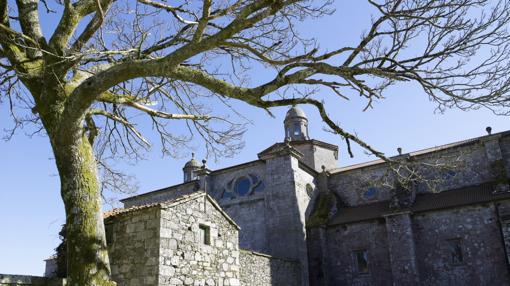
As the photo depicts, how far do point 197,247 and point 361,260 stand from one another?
12.8 metres

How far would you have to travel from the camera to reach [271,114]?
27.5 feet

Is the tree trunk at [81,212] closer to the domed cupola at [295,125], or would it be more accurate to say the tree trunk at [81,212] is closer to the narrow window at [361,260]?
the narrow window at [361,260]

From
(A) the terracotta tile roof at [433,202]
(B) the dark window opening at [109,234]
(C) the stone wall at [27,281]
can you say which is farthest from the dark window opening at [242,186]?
(C) the stone wall at [27,281]

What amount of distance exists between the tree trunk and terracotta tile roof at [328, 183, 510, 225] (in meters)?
17.7

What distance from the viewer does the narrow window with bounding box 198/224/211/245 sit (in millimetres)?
13338

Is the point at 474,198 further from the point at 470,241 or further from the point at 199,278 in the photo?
the point at 199,278

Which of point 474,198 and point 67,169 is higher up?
point 474,198

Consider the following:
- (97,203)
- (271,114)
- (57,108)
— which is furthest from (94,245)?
(271,114)

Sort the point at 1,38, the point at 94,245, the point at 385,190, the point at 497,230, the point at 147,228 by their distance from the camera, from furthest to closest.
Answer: the point at 385,190 < the point at 497,230 < the point at 147,228 < the point at 1,38 < the point at 94,245

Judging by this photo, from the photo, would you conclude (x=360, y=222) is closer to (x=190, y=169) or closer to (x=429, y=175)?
(x=429, y=175)

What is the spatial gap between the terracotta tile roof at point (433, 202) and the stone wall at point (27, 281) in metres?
17.0

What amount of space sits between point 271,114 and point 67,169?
3.75m

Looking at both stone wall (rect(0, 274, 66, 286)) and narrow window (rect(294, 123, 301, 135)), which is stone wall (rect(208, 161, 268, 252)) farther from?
stone wall (rect(0, 274, 66, 286))

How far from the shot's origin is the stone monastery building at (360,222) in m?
19.3
